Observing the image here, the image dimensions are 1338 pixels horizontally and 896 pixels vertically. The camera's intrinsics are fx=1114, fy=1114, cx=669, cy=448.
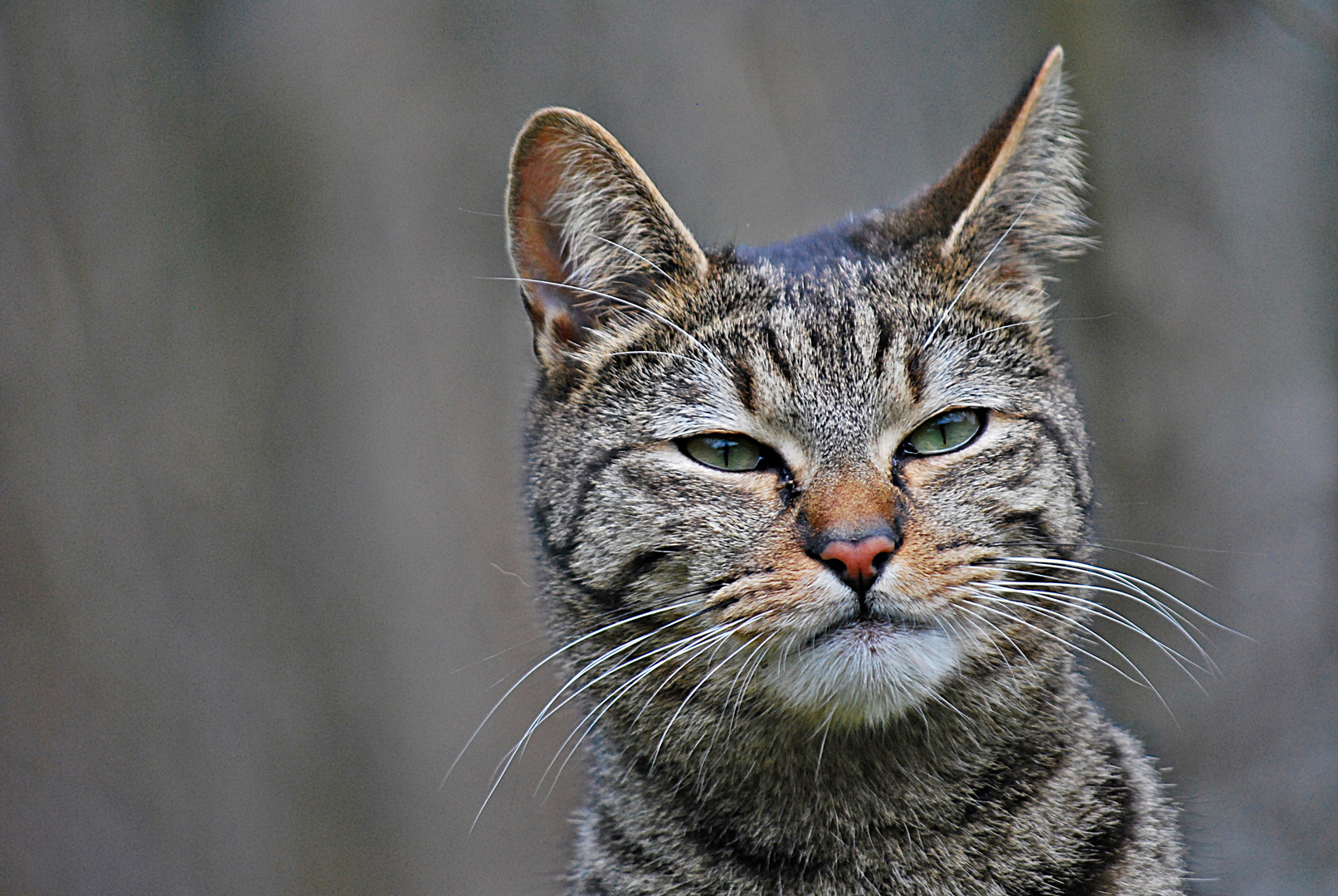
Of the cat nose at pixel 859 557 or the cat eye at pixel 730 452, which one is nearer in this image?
the cat nose at pixel 859 557

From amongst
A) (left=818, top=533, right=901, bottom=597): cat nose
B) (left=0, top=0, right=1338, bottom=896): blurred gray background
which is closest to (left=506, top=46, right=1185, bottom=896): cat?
(left=818, top=533, right=901, bottom=597): cat nose

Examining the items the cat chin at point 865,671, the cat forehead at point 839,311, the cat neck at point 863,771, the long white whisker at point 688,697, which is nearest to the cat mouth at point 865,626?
the cat chin at point 865,671

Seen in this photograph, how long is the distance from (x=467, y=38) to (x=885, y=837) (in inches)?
130

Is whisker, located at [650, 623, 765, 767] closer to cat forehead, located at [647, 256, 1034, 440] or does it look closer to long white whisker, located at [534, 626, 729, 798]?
long white whisker, located at [534, 626, 729, 798]

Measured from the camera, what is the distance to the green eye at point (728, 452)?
2.32 meters

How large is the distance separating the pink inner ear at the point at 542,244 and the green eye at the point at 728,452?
1.63 ft

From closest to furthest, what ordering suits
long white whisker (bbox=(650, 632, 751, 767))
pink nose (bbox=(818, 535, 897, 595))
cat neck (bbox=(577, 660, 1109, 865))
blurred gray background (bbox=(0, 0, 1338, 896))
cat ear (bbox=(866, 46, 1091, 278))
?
pink nose (bbox=(818, 535, 897, 595))
long white whisker (bbox=(650, 632, 751, 767))
cat neck (bbox=(577, 660, 1109, 865))
cat ear (bbox=(866, 46, 1091, 278))
blurred gray background (bbox=(0, 0, 1338, 896))

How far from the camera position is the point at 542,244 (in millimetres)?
2621

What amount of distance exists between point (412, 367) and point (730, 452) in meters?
2.39

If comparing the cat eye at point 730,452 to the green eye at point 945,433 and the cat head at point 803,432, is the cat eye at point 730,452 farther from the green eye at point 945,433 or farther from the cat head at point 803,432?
the green eye at point 945,433

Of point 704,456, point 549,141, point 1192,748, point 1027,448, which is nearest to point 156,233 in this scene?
point 549,141

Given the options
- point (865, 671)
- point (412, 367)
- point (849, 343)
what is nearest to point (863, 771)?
point (865, 671)

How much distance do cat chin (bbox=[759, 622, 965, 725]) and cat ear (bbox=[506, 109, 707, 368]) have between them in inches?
36.8

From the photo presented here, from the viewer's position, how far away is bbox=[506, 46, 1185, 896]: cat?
2.11 meters
